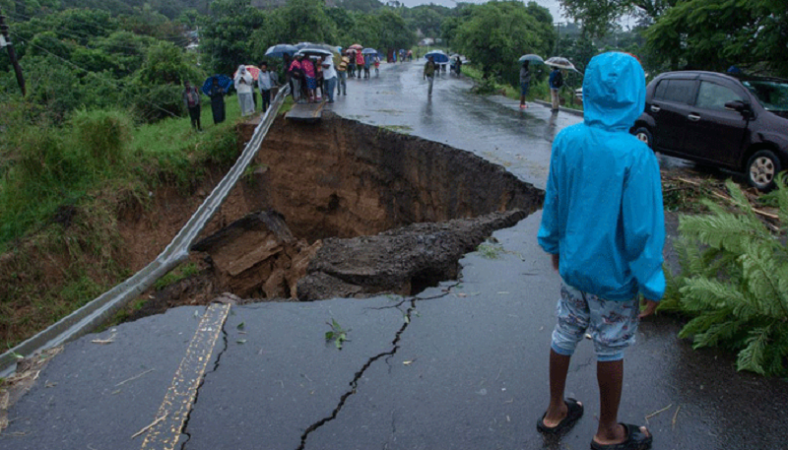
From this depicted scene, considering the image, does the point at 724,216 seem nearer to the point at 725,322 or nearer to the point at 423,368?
the point at 725,322

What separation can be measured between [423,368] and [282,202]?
41.5 ft

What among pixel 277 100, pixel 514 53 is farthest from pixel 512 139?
pixel 514 53

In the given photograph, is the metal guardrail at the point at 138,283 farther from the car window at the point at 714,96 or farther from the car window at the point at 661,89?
the car window at the point at 714,96

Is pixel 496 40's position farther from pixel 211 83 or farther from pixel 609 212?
pixel 609 212

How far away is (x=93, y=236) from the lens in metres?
11.1

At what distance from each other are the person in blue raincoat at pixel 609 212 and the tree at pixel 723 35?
9936 mm

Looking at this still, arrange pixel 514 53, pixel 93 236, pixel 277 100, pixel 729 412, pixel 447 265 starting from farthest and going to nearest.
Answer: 1. pixel 514 53
2. pixel 277 100
3. pixel 93 236
4. pixel 447 265
5. pixel 729 412

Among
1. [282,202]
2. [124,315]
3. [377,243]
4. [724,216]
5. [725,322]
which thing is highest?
[724,216]

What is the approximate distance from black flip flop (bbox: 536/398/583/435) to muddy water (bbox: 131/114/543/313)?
245 cm

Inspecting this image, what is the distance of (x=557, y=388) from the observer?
304 centimetres

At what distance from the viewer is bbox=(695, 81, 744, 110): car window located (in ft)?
28.5

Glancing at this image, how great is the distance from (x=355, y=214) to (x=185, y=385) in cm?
1218

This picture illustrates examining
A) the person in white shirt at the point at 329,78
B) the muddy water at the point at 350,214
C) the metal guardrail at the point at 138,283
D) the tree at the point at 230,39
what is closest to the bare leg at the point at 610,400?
the muddy water at the point at 350,214

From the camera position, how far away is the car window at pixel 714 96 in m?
8.68
